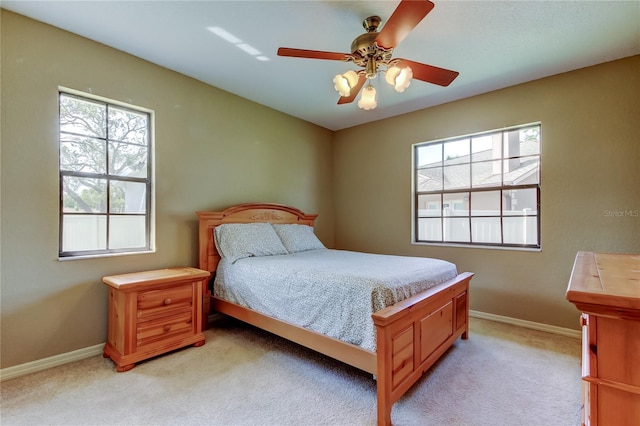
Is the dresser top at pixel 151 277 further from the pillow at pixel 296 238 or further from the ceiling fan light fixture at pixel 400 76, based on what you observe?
the ceiling fan light fixture at pixel 400 76

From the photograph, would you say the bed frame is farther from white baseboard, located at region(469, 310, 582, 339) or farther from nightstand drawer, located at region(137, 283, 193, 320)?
white baseboard, located at region(469, 310, 582, 339)

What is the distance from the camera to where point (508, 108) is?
3234mm

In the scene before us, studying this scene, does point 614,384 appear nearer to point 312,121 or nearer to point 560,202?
point 560,202

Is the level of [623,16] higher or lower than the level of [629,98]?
higher

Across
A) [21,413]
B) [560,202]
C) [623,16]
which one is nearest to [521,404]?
[560,202]

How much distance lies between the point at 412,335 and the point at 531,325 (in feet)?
6.57

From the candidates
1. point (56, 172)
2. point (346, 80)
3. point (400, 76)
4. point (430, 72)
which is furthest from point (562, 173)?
point (56, 172)

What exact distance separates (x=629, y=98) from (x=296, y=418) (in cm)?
375

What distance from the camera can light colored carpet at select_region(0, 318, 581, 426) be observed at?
169cm

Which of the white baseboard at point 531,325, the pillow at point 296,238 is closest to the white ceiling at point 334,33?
the pillow at point 296,238

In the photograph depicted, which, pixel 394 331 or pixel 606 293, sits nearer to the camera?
pixel 606 293

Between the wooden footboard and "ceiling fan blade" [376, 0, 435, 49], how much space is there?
1589mm

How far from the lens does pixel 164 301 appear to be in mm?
2395

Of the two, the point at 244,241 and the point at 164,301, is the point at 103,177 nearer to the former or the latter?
the point at 164,301
